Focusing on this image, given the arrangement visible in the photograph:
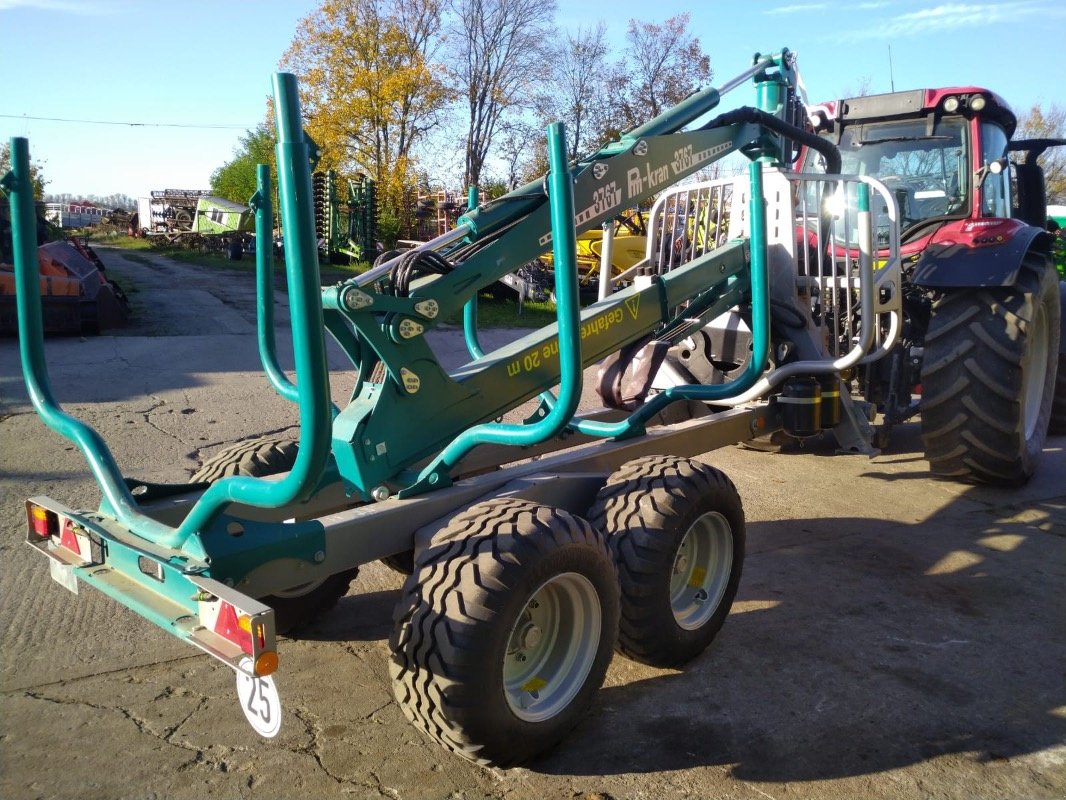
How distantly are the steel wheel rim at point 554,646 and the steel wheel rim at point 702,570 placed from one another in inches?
24.9

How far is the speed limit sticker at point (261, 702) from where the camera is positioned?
7.80 feet

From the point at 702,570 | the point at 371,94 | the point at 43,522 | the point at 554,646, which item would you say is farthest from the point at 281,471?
the point at 371,94

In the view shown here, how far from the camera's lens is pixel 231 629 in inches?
92.5

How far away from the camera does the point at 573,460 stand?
3.68 meters

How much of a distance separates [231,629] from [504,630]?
30.4 inches

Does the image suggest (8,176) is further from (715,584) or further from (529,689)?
(715,584)

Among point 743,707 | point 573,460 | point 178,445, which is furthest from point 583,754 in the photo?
point 178,445

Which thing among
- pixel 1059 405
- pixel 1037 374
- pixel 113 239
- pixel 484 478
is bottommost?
pixel 1059 405

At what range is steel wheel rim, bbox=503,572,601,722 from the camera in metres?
2.94

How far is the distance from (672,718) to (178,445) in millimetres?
4514

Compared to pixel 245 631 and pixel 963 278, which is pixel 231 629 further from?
pixel 963 278

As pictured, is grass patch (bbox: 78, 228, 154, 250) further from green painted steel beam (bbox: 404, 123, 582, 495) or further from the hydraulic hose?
green painted steel beam (bbox: 404, 123, 582, 495)

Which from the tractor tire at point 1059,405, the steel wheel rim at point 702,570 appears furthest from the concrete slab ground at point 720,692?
the tractor tire at point 1059,405

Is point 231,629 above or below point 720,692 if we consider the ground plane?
above
